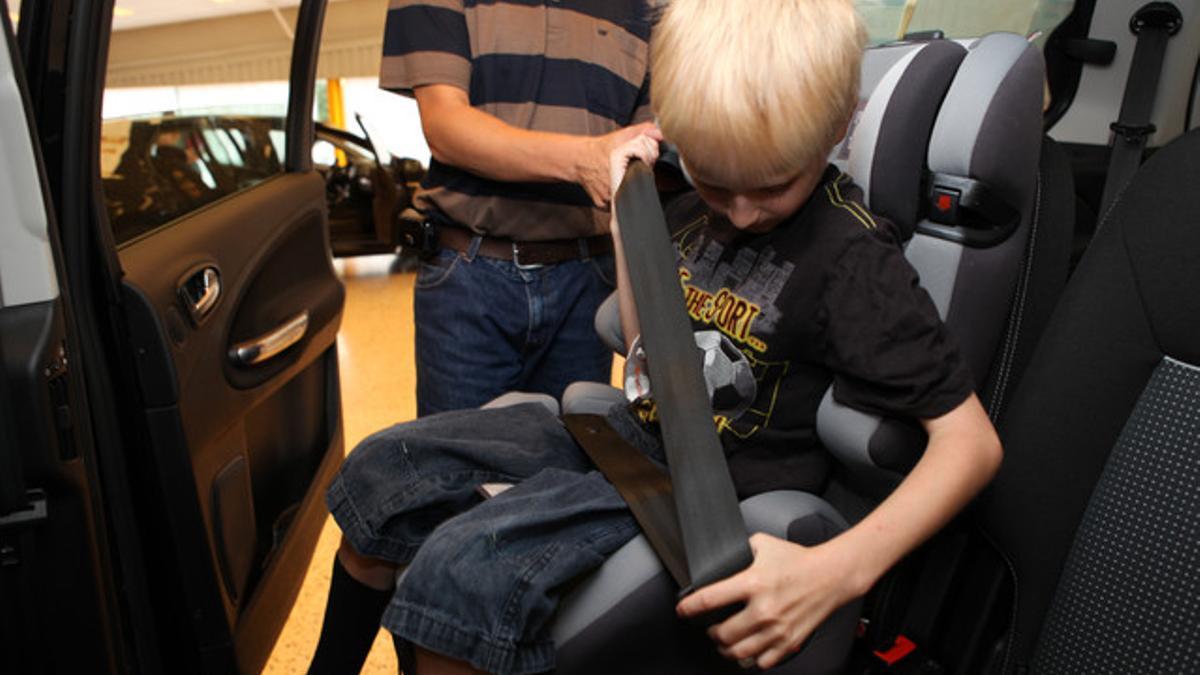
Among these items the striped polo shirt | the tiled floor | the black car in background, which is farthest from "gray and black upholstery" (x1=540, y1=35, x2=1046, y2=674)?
the tiled floor

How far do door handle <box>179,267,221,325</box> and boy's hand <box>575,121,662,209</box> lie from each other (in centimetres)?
55

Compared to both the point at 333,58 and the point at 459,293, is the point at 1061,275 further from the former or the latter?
the point at 333,58

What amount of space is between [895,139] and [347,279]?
4327 mm

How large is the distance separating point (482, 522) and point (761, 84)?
0.46 meters

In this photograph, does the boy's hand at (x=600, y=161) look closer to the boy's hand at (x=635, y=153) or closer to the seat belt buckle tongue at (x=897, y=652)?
the boy's hand at (x=635, y=153)

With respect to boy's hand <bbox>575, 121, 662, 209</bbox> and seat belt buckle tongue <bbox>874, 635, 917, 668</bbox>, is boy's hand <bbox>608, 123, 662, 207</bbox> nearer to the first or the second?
boy's hand <bbox>575, 121, 662, 209</bbox>

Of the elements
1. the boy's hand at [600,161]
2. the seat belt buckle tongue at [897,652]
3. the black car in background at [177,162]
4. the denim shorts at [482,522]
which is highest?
the boy's hand at [600,161]

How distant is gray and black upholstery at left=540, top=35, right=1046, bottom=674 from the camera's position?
2.64 ft

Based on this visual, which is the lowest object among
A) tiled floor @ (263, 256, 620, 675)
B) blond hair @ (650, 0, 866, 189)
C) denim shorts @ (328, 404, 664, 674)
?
tiled floor @ (263, 256, 620, 675)

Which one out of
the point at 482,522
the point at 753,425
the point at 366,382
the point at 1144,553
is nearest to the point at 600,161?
the point at 753,425

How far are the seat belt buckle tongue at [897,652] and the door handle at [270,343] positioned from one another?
97cm

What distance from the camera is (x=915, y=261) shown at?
963 mm

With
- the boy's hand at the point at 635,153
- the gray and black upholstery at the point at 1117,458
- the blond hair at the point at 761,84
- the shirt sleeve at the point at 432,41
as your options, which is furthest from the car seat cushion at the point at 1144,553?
the shirt sleeve at the point at 432,41

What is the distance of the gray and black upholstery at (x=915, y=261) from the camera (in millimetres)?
804
